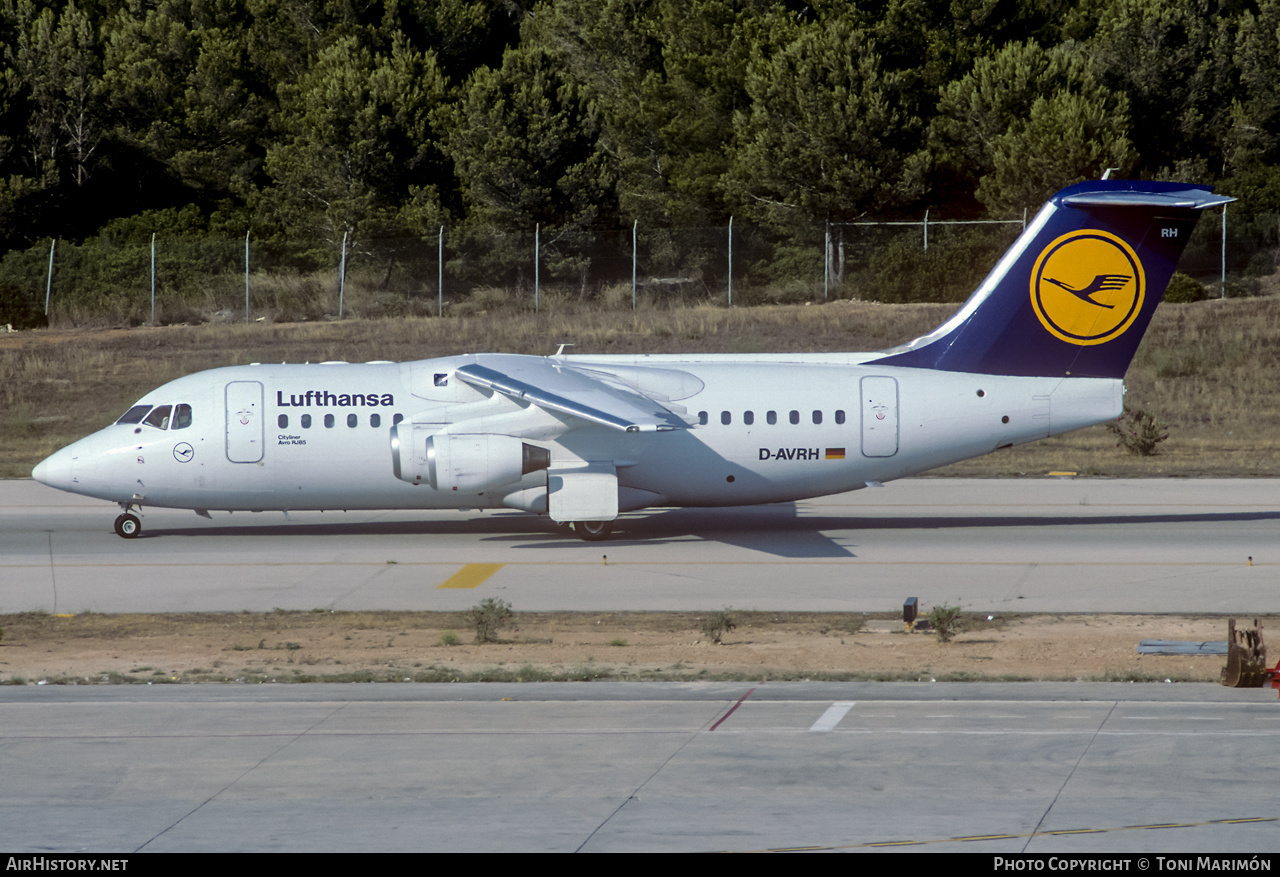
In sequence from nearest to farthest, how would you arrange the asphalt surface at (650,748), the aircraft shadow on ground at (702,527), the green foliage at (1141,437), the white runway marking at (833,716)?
the asphalt surface at (650,748), the white runway marking at (833,716), the aircraft shadow on ground at (702,527), the green foliage at (1141,437)

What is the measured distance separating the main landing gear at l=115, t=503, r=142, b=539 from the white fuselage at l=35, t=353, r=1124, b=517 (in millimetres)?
846

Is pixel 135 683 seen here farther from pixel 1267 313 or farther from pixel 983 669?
pixel 1267 313

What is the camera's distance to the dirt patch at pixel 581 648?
15586mm

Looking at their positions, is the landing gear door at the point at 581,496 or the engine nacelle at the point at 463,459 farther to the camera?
the landing gear door at the point at 581,496

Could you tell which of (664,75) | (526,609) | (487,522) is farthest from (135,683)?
(664,75)

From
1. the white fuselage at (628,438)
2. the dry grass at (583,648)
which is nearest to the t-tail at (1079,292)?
the white fuselage at (628,438)

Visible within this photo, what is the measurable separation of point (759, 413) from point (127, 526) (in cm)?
1172

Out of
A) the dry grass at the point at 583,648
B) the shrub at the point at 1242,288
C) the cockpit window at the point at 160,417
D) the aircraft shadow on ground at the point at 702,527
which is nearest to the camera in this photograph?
the dry grass at the point at 583,648

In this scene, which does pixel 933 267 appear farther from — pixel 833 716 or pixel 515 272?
pixel 833 716

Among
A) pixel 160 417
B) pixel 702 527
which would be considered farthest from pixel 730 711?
pixel 160 417

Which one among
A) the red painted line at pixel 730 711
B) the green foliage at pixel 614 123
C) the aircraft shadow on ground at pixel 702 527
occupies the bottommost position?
the aircraft shadow on ground at pixel 702 527

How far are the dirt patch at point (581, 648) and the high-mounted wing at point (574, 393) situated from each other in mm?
3686

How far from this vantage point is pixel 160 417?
25.6 m

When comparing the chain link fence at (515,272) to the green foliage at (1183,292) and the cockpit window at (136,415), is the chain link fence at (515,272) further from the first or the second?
the cockpit window at (136,415)
